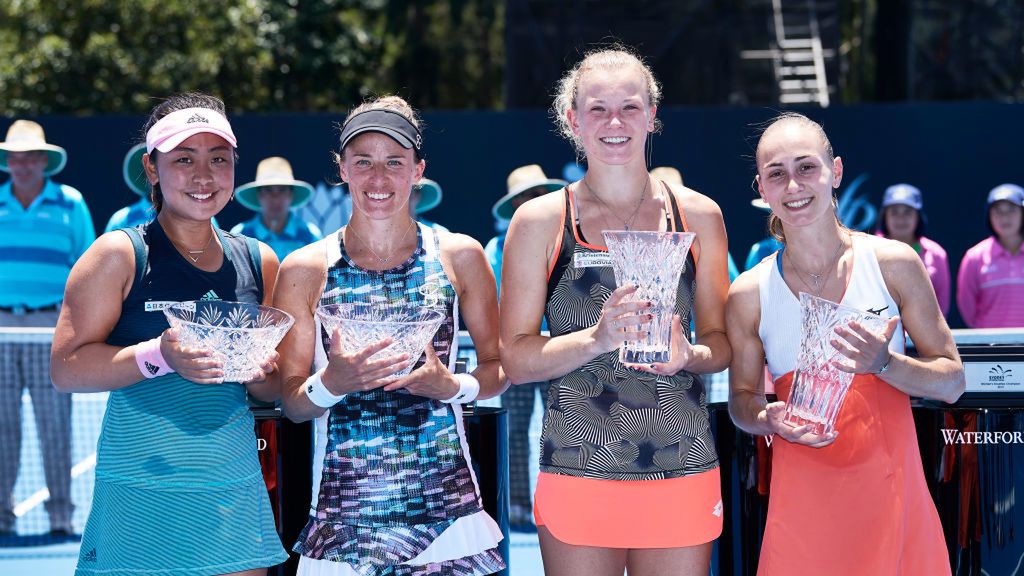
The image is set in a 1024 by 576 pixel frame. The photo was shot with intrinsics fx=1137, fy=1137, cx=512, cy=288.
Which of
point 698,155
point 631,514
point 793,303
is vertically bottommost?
point 631,514

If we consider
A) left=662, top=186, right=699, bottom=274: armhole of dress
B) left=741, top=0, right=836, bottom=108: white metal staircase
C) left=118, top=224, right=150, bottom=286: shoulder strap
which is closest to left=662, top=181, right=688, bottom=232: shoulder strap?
left=662, top=186, right=699, bottom=274: armhole of dress

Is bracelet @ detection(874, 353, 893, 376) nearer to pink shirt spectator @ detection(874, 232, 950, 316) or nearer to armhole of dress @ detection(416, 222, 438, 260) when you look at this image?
armhole of dress @ detection(416, 222, 438, 260)

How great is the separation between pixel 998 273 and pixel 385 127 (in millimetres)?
6336

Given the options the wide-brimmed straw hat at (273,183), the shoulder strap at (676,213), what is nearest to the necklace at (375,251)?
the shoulder strap at (676,213)

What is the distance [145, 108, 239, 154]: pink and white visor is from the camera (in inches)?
128

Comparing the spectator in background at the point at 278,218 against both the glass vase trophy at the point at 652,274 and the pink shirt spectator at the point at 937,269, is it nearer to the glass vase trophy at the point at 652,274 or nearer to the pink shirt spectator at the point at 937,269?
the pink shirt spectator at the point at 937,269

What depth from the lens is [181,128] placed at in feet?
10.7

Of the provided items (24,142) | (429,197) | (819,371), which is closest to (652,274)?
(819,371)

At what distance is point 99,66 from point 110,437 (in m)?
22.4

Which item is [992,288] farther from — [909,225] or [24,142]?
[24,142]

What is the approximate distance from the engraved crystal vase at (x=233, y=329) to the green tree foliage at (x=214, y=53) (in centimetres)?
2041

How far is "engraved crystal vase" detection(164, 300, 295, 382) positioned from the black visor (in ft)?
1.79

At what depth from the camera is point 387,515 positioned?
3.08 metres

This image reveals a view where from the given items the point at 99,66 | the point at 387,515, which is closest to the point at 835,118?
the point at 387,515
